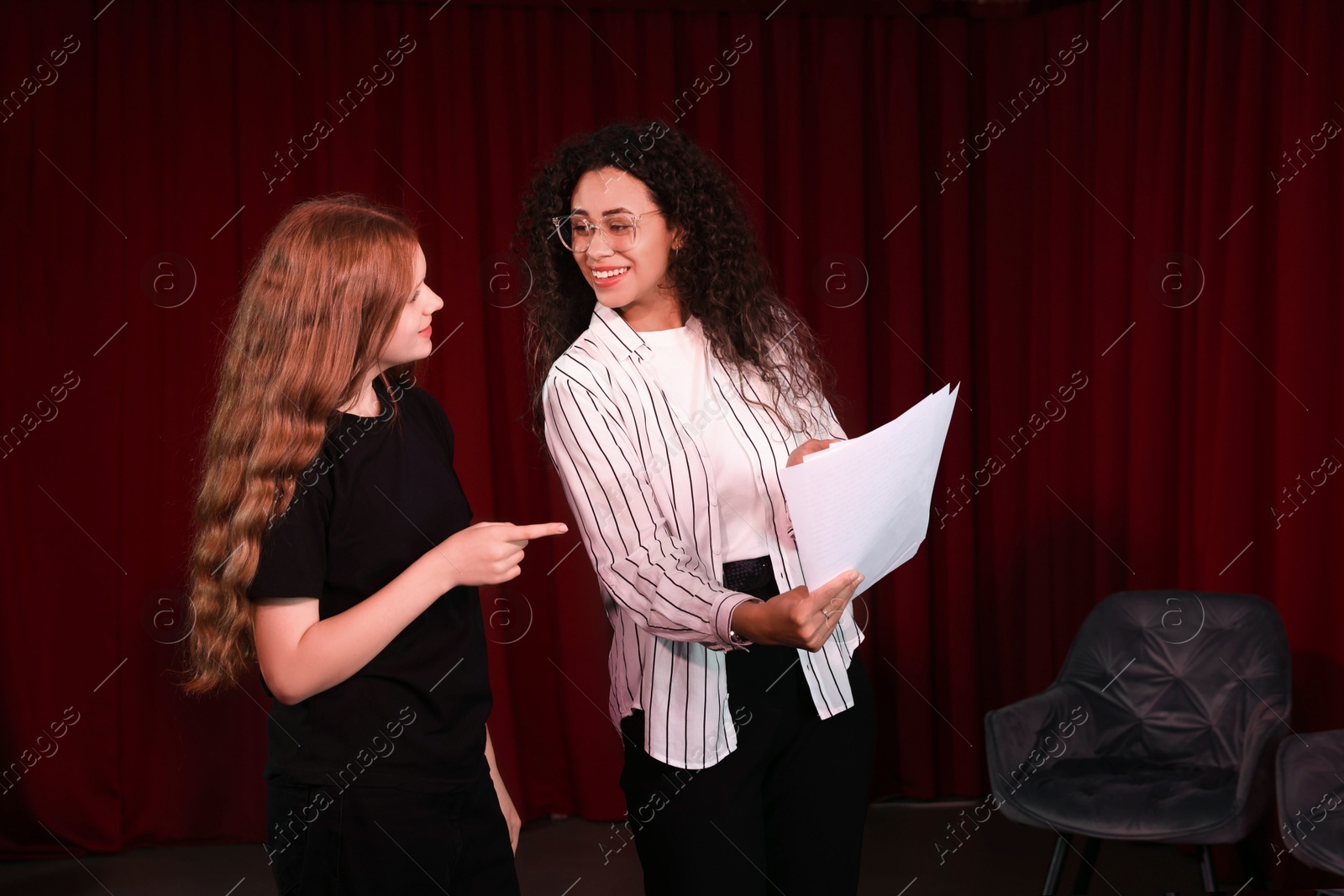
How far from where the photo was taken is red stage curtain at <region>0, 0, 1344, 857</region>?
2.91 m

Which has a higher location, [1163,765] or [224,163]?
[224,163]

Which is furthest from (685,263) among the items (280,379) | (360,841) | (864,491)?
(360,841)

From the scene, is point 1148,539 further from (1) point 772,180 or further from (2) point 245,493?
(2) point 245,493

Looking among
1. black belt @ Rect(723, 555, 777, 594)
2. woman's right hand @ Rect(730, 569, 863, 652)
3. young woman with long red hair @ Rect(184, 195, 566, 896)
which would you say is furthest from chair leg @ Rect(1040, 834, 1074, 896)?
young woman with long red hair @ Rect(184, 195, 566, 896)

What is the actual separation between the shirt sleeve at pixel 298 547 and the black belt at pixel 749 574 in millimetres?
555

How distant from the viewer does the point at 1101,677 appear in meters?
2.76

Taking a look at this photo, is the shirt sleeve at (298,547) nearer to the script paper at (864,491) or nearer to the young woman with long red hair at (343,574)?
the young woman with long red hair at (343,574)

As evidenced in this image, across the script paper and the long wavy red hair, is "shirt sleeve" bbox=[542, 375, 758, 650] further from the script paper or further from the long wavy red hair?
the long wavy red hair

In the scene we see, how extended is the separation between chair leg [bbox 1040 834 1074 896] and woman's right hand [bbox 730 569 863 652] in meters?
1.59

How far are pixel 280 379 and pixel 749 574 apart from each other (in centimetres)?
67

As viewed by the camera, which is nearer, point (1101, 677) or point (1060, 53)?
point (1101, 677)

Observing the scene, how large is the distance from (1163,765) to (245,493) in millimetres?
2375

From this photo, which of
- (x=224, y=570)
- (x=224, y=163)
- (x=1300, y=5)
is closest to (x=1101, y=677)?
(x=1300, y=5)

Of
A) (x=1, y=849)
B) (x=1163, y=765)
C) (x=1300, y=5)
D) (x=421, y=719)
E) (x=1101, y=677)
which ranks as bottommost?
(x=1163, y=765)
